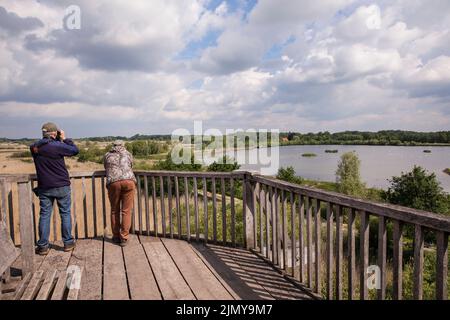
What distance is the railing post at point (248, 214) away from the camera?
4.47 meters

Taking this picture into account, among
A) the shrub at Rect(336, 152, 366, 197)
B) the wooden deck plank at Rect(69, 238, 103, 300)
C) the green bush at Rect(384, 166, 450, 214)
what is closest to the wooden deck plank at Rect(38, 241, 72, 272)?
the wooden deck plank at Rect(69, 238, 103, 300)

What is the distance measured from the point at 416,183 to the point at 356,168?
17.3 meters

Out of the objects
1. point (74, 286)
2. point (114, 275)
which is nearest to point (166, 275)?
point (114, 275)

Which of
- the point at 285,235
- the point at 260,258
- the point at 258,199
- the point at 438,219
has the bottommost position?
the point at 260,258

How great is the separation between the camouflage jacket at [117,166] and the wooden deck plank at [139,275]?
957 millimetres

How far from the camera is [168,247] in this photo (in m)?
4.47

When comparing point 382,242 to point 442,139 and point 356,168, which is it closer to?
point 356,168

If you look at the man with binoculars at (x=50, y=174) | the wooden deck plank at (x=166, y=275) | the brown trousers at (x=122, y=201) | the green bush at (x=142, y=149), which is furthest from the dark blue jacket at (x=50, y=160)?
the green bush at (x=142, y=149)

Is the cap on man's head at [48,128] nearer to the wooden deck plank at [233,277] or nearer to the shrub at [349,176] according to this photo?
the wooden deck plank at [233,277]

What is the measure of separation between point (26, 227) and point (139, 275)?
143 centimetres

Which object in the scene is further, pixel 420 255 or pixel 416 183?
pixel 416 183

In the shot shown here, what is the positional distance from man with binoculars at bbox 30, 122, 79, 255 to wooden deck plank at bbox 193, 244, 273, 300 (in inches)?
73.1

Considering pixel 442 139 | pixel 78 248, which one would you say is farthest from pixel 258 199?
pixel 442 139

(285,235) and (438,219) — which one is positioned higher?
(438,219)
